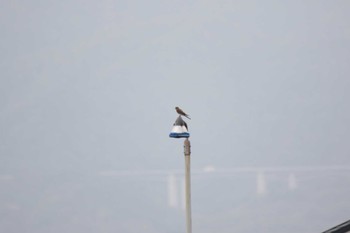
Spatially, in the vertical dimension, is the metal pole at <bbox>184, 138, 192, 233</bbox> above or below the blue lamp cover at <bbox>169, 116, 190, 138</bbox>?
below

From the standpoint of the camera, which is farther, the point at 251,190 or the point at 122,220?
the point at 251,190

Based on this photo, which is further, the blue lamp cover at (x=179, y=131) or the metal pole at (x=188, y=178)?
the blue lamp cover at (x=179, y=131)

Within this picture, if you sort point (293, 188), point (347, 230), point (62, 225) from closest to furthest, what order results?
point (347, 230) < point (62, 225) < point (293, 188)

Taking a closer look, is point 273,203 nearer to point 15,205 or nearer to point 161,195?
point 161,195

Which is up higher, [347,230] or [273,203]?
[347,230]

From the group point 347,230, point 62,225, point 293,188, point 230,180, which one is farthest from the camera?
point 230,180

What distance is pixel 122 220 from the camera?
41.3 feet

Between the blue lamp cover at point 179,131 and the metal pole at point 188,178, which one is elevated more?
the blue lamp cover at point 179,131

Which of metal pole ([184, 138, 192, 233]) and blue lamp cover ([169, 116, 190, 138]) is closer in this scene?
metal pole ([184, 138, 192, 233])

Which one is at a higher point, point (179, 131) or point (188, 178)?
point (179, 131)

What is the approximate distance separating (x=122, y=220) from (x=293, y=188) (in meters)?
5.40

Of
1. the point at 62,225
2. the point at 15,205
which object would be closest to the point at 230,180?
the point at 62,225

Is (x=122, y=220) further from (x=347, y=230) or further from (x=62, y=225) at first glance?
(x=347, y=230)

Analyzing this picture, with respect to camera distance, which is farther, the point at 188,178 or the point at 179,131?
the point at 179,131
